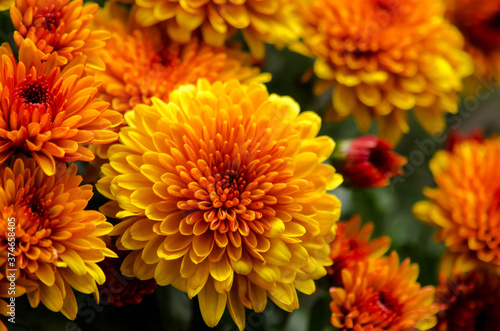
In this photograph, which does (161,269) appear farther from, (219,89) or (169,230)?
(219,89)

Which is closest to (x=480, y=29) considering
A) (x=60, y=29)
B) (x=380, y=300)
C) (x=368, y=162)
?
(x=368, y=162)

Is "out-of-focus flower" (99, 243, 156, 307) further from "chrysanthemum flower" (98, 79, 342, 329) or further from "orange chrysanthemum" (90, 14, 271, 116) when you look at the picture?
"orange chrysanthemum" (90, 14, 271, 116)

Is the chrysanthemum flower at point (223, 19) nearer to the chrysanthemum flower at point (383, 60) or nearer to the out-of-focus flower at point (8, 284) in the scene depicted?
the chrysanthemum flower at point (383, 60)

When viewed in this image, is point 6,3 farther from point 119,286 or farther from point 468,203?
point 468,203

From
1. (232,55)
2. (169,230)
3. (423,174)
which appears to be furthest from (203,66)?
(423,174)

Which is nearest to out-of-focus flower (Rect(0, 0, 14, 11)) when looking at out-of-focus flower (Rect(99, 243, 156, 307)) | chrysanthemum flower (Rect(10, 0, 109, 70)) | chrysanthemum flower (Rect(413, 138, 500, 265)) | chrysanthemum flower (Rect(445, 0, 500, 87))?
chrysanthemum flower (Rect(10, 0, 109, 70))
